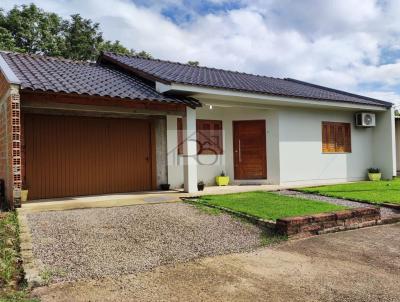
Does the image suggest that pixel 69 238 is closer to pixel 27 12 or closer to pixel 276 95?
pixel 276 95

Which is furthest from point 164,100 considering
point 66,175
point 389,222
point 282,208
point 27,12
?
point 27,12

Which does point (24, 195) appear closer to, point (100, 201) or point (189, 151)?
point (100, 201)

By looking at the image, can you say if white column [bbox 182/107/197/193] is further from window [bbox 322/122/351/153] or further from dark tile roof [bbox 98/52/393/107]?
window [bbox 322/122/351/153]

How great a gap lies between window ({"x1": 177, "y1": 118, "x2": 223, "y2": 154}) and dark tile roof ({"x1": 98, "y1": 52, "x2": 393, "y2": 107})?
160 cm

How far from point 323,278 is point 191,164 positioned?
622 cm

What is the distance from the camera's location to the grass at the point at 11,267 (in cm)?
387

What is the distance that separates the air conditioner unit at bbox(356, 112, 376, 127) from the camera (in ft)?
49.1

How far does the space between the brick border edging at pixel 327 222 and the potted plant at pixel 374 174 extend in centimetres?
813

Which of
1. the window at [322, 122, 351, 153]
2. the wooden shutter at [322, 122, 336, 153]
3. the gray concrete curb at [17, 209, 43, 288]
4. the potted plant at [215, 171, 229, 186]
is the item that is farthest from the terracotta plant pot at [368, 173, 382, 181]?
the gray concrete curb at [17, 209, 43, 288]

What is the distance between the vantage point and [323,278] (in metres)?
4.53

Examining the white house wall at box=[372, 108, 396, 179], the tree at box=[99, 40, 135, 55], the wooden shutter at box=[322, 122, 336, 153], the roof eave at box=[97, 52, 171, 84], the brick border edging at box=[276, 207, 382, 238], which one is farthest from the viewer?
the tree at box=[99, 40, 135, 55]

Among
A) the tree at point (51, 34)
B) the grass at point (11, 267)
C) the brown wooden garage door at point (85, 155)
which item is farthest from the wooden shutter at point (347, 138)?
the tree at point (51, 34)

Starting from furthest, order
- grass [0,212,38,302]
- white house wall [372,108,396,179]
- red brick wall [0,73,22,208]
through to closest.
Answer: white house wall [372,108,396,179]
red brick wall [0,73,22,208]
grass [0,212,38,302]

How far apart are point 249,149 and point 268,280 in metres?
9.32
